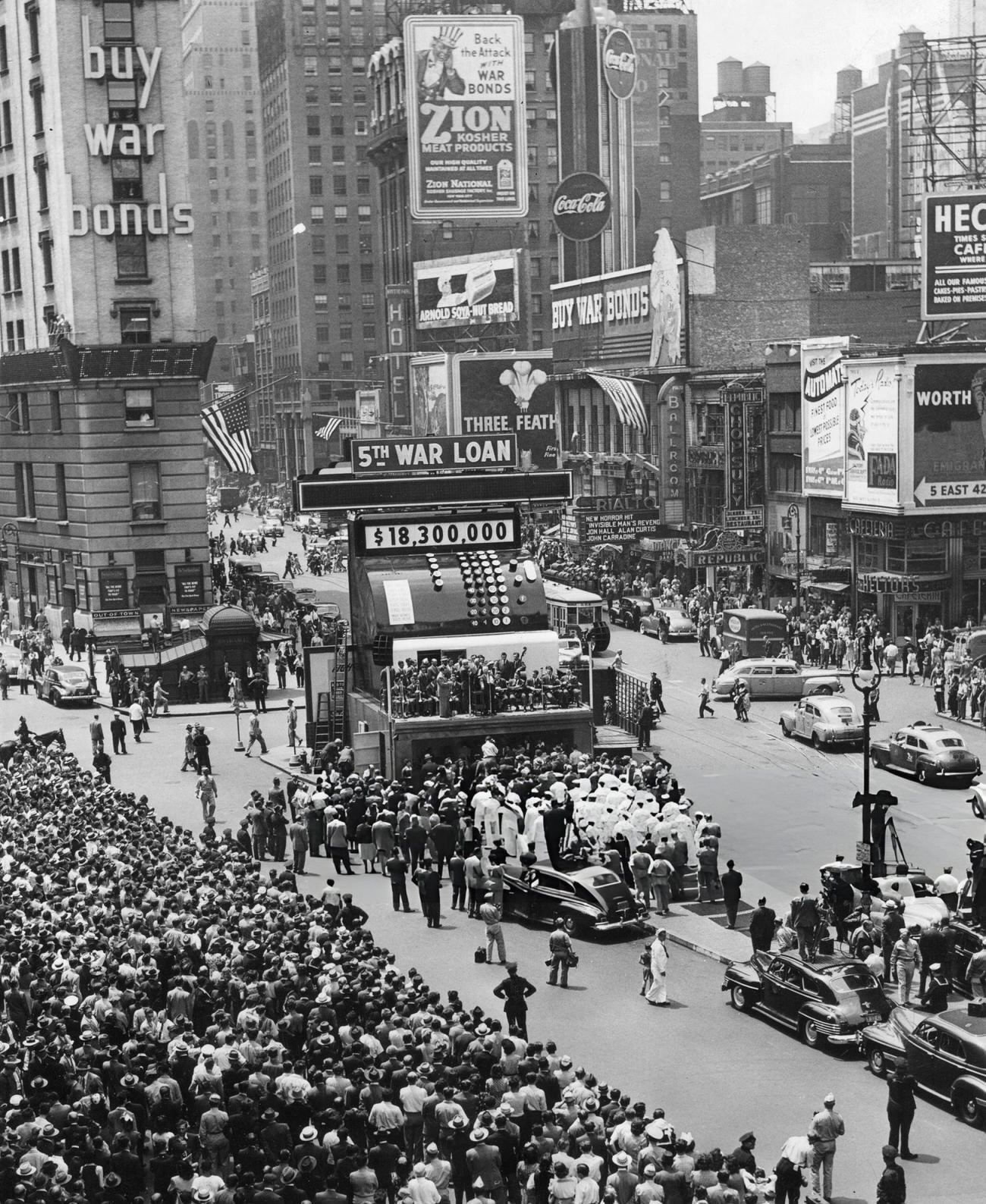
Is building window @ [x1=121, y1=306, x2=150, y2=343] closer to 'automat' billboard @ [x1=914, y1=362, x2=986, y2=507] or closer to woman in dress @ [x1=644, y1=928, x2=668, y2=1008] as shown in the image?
'automat' billboard @ [x1=914, y1=362, x2=986, y2=507]

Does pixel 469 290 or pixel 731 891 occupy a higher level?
pixel 469 290

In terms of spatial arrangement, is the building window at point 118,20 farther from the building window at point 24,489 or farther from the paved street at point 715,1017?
the paved street at point 715,1017

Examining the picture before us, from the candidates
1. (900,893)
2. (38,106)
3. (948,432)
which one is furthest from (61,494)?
(900,893)

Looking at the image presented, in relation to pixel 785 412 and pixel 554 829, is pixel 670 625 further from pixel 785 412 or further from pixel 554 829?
pixel 554 829

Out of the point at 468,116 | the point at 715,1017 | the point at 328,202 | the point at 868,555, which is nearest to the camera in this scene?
the point at 715,1017

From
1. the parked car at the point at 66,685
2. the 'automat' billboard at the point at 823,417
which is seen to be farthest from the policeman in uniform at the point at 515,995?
the 'automat' billboard at the point at 823,417

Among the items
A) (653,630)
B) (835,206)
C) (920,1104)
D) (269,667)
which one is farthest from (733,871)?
(835,206)
